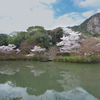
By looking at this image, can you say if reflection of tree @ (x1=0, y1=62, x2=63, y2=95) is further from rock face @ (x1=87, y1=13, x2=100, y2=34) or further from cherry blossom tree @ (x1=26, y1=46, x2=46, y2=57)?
rock face @ (x1=87, y1=13, x2=100, y2=34)

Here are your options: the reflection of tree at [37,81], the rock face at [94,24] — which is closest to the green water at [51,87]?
the reflection of tree at [37,81]

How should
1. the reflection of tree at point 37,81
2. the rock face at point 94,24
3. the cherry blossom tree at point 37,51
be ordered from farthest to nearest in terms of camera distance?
the rock face at point 94,24, the cherry blossom tree at point 37,51, the reflection of tree at point 37,81

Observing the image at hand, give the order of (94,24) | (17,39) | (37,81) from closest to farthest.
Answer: (37,81)
(17,39)
(94,24)

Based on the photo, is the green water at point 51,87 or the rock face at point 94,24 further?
the rock face at point 94,24

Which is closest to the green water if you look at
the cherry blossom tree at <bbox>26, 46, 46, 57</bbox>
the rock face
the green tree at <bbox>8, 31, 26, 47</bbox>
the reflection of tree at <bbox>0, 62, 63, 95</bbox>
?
the reflection of tree at <bbox>0, 62, 63, 95</bbox>

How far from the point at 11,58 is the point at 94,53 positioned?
11.8 meters

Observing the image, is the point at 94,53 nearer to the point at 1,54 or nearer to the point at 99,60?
the point at 99,60

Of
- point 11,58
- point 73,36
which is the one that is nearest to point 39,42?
point 11,58

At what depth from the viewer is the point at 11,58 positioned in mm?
14336

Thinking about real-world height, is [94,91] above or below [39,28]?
below

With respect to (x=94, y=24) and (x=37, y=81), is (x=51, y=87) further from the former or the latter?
(x=94, y=24)

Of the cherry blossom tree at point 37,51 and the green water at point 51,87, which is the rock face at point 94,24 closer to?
the cherry blossom tree at point 37,51

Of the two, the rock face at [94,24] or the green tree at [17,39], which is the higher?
the rock face at [94,24]

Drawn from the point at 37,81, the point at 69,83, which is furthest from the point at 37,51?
the point at 69,83
